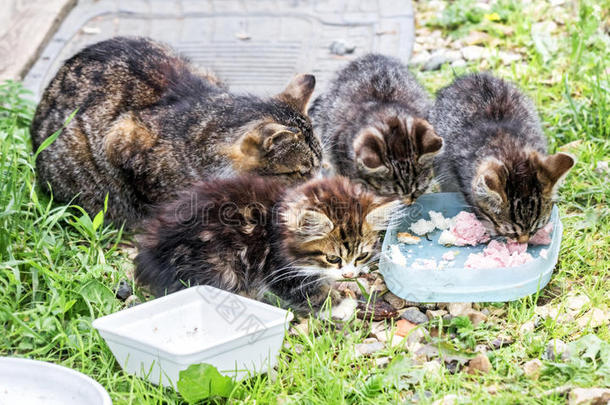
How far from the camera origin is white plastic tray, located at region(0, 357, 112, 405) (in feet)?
12.3

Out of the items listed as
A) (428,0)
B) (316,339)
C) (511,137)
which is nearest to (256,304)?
(316,339)

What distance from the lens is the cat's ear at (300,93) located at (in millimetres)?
5523

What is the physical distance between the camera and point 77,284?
465 centimetres

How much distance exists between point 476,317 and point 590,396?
3.13 feet

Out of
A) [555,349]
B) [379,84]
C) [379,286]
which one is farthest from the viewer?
[379,84]

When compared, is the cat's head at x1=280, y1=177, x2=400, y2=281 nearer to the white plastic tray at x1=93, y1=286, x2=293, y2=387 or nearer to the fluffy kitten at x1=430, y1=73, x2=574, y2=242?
the white plastic tray at x1=93, y1=286, x2=293, y2=387

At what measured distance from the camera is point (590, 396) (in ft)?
12.1

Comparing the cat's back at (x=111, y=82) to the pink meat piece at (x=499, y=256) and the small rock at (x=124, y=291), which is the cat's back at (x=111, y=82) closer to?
the small rock at (x=124, y=291)

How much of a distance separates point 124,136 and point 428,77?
10.4 feet

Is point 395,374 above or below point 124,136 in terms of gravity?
below

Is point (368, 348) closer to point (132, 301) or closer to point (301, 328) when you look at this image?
point (301, 328)

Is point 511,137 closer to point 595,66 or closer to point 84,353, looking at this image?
point 595,66

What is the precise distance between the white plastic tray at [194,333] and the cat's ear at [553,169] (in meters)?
1.90

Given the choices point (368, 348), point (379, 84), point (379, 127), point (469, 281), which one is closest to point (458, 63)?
point (379, 84)
